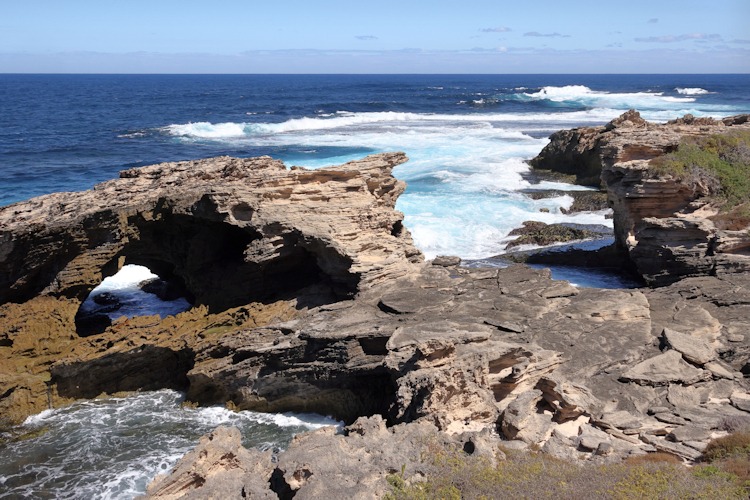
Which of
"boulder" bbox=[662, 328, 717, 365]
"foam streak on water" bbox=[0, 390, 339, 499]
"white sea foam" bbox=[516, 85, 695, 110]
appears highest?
"white sea foam" bbox=[516, 85, 695, 110]

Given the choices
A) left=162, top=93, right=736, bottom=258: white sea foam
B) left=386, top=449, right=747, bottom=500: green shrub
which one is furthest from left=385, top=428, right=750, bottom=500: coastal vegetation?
left=162, top=93, right=736, bottom=258: white sea foam

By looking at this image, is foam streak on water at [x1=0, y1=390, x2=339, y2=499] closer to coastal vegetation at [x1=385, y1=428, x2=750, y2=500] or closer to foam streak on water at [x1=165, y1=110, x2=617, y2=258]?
coastal vegetation at [x1=385, y1=428, x2=750, y2=500]

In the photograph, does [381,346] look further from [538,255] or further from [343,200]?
[538,255]

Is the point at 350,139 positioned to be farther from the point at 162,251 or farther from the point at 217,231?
the point at 162,251

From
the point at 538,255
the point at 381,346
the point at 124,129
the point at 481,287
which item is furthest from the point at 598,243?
the point at 124,129

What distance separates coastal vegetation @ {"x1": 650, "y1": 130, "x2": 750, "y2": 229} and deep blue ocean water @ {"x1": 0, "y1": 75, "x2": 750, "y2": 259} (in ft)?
27.6

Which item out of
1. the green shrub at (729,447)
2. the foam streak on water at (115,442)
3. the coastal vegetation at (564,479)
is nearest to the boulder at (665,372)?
the green shrub at (729,447)

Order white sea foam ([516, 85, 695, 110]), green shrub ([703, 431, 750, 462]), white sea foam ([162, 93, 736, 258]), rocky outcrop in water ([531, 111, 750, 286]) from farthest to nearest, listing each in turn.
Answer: white sea foam ([516, 85, 695, 110]) < white sea foam ([162, 93, 736, 258]) < rocky outcrop in water ([531, 111, 750, 286]) < green shrub ([703, 431, 750, 462])

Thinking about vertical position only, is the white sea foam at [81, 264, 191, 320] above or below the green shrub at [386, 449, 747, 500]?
below

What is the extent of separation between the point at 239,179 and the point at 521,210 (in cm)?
1945

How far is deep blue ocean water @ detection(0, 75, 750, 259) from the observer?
1299 inches

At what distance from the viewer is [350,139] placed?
5919 cm

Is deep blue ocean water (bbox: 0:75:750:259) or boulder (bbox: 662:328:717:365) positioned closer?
boulder (bbox: 662:328:717:365)

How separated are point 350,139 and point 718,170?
41.9 meters
